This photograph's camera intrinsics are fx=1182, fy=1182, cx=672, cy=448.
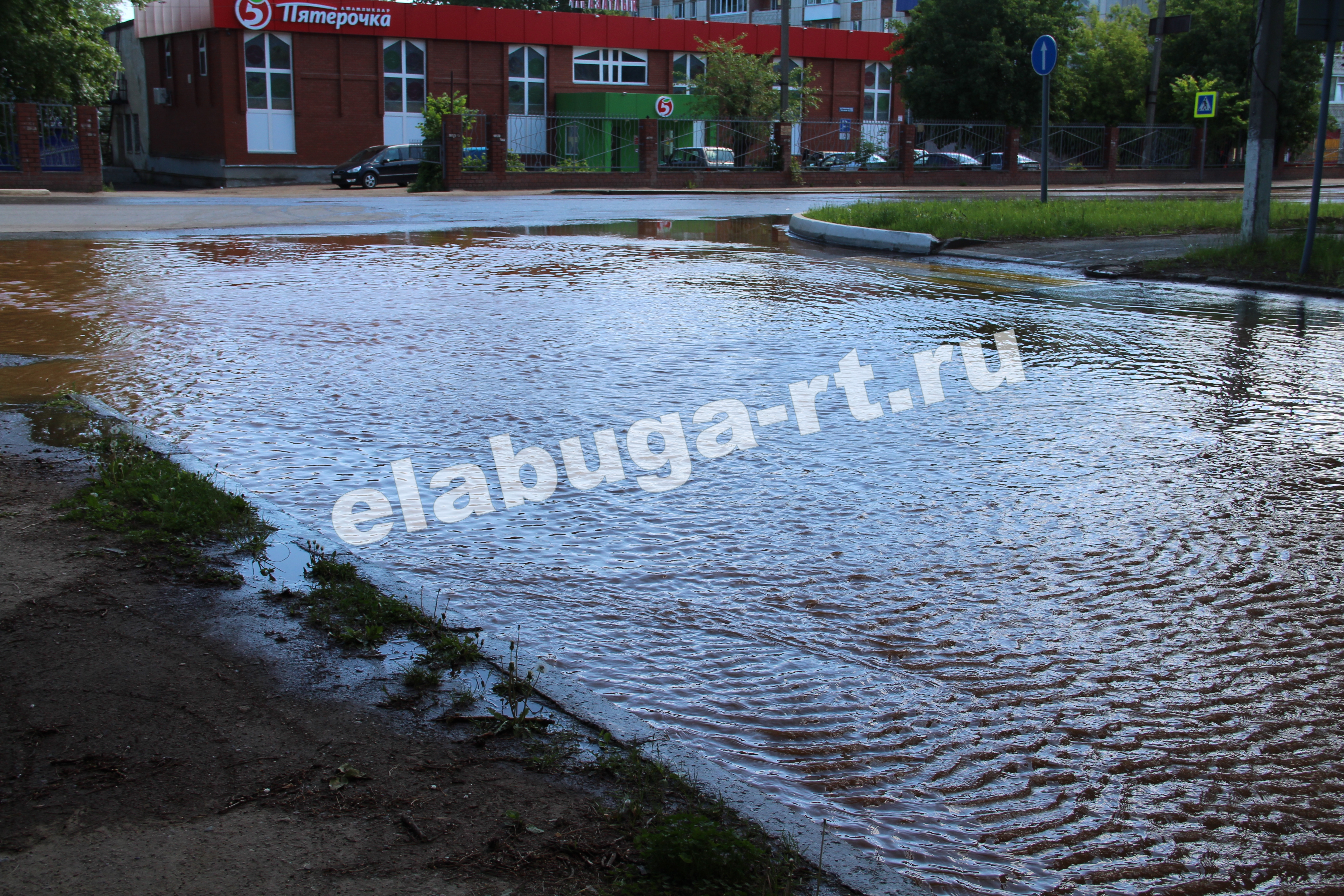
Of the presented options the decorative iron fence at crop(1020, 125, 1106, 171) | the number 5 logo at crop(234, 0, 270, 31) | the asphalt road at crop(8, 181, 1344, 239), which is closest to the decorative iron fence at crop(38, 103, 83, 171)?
the asphalt road at crop(8, 181, 1344, 239)

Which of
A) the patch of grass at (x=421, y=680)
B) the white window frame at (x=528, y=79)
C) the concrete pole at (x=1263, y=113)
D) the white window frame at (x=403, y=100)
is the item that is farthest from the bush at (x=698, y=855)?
the white window frame at (x=528, y=79)

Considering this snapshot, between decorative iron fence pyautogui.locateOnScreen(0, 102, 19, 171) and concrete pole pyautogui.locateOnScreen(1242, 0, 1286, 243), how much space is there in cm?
3344

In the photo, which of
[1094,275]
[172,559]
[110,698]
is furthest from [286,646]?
[1094,275]

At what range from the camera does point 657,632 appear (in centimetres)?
396

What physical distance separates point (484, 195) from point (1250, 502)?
100.0 feet

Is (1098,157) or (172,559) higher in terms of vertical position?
(1098,157)

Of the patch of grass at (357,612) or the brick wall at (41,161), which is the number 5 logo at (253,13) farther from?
the patch of grass at (357,612)

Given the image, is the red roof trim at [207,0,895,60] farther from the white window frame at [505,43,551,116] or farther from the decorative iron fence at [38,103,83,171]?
the decorative iron fence at [38,103,83,171]

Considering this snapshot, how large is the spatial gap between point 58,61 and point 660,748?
44725mm

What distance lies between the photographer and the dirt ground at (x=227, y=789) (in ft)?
8.10

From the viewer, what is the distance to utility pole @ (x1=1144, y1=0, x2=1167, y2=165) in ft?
139

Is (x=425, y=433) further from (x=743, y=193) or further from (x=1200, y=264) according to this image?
(x=743, y=193)

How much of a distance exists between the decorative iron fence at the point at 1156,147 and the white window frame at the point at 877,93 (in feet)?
51.7

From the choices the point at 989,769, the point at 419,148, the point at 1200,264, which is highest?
the point at 419,148
